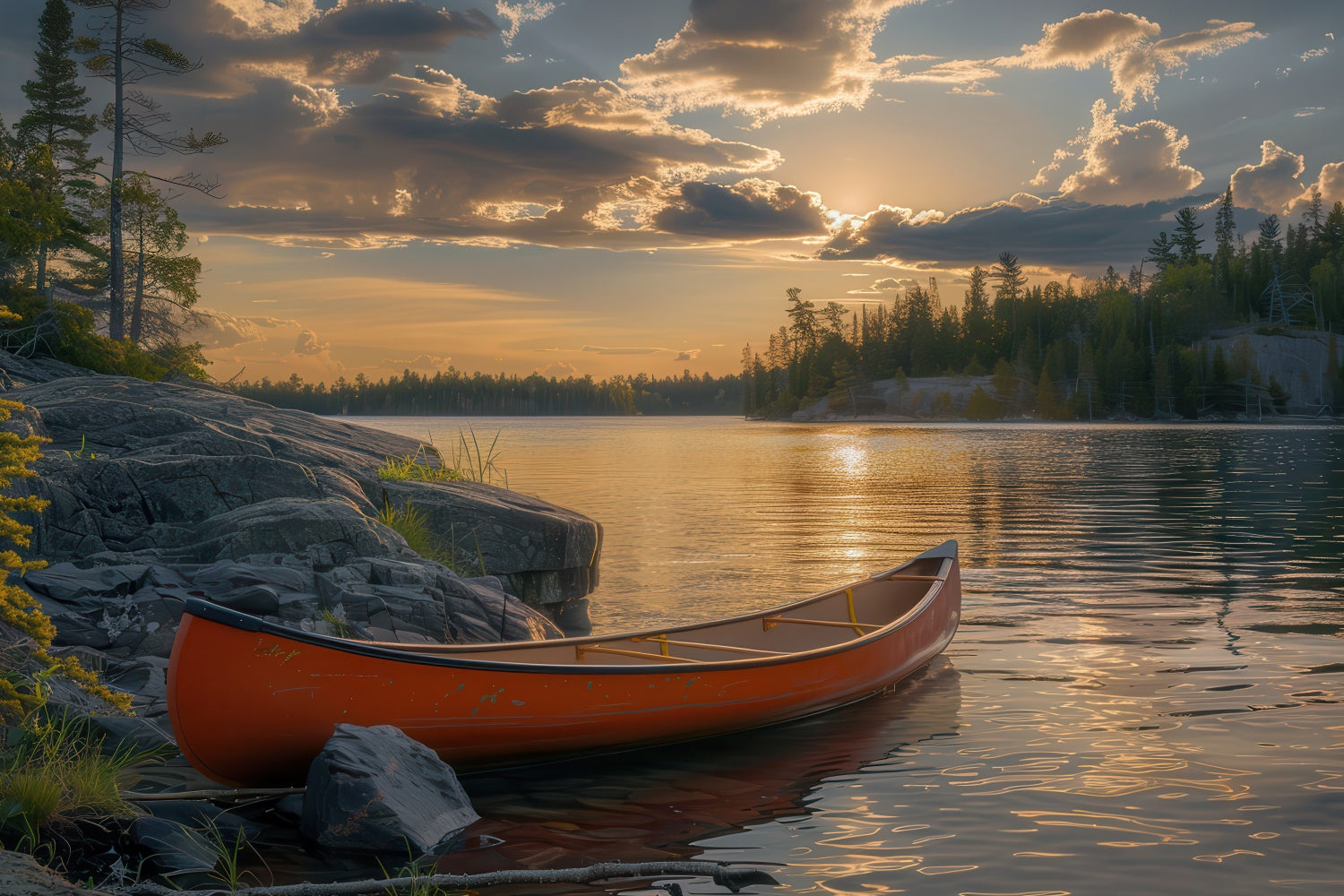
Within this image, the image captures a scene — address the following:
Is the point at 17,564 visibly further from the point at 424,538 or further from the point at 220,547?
the point at 424,538

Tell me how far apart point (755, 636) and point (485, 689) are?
505cm

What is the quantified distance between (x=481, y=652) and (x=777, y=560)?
1334 centimetres

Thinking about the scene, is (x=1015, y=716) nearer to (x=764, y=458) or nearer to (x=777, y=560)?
(x=777, y=560)

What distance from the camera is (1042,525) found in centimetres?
2648

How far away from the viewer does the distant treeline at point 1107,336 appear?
427ft

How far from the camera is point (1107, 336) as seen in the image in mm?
142250

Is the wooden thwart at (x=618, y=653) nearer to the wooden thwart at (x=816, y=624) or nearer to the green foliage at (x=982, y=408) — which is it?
the wooden thwart at (x=816, y=624)

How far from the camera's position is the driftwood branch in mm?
5195

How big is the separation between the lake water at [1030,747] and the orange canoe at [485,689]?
0.36m

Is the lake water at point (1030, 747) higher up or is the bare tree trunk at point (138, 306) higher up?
the bare tree trunk at point (138, 306)

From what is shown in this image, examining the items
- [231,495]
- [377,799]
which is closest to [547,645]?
[377,799]

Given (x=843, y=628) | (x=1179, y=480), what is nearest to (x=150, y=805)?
(x=843, y=628)


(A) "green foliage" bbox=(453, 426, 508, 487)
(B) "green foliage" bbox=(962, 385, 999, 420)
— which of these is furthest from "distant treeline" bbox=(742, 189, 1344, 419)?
(A) "green foliage" bbox=(453, 426, 508, 487)

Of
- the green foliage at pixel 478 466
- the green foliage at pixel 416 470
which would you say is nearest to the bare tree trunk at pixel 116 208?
the green foliage at pixel 478 466
